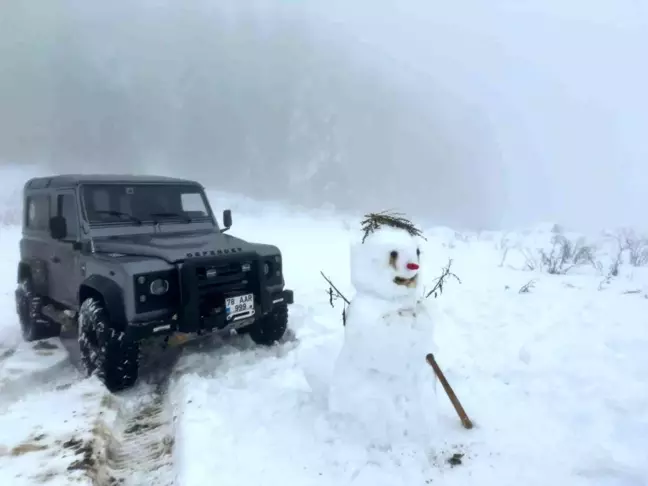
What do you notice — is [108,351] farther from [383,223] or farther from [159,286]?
[383,223]

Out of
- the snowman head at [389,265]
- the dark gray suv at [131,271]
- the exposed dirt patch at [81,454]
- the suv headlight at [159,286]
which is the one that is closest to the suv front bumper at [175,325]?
the dark gray suv at [131,271]

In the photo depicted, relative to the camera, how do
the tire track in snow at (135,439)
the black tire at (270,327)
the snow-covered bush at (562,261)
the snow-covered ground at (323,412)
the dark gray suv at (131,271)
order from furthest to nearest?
1. the snow-covered bush at (562,261)
2. the black tire at (270,327)
3. the dark gray suv at (131,271)
4. the tire track in snow at (135,439)
5. the snow-covered ground at (323,412)

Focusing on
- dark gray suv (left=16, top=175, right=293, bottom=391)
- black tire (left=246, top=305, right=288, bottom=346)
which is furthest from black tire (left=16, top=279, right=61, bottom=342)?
black tire (left=246, top=305, right=288, bottom=346)

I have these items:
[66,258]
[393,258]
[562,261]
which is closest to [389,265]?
[393,258]

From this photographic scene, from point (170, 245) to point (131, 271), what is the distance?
70 cm

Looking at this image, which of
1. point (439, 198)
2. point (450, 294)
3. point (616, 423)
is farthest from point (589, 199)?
point (616, 423)

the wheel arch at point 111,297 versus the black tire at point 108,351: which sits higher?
the wheel arch at point 111,297

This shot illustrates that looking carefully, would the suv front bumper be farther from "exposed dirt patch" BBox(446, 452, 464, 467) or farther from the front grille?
"exposed dirt patch" BBox(446, 452, 464, 467)

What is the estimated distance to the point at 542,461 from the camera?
116 inches

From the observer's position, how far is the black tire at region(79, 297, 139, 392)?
4172 millimetres

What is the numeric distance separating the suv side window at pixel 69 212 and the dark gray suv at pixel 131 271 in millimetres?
12

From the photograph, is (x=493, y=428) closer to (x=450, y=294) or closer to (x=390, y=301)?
(x=390, y=301)

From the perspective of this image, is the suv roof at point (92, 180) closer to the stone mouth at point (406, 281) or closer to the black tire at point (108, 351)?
the black tire at point (108, 351)

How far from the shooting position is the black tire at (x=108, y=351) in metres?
4.17
